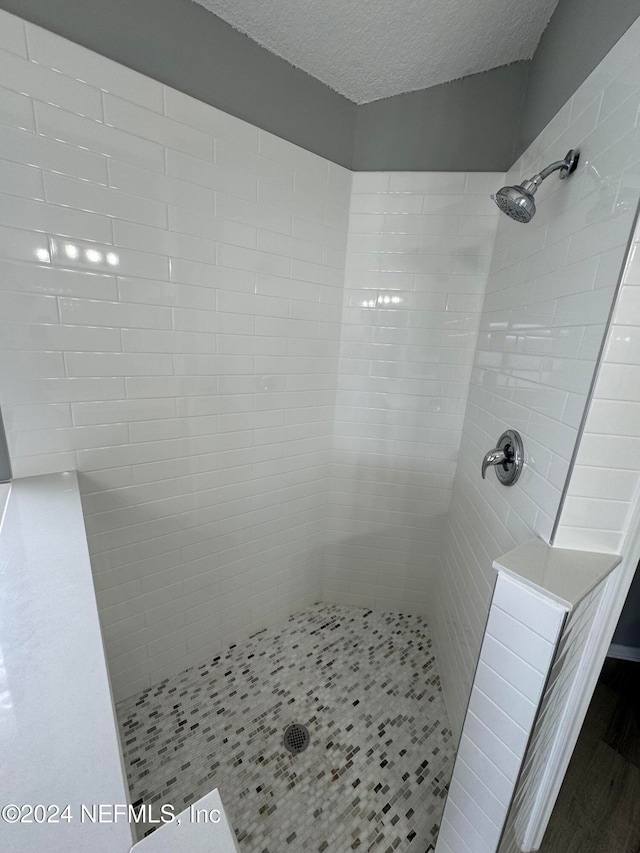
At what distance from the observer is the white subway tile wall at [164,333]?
1020mm

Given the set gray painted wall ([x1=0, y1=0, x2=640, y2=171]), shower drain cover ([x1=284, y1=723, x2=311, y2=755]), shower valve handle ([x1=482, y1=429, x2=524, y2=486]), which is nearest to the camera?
gray painted wall ([x1=0, y1=0, x2=640, y2=171])

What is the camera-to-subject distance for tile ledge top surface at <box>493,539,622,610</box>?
0.76 meters

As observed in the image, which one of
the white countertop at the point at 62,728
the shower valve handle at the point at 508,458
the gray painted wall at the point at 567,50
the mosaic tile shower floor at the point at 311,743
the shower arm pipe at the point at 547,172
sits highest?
the gray painted wall at the point at 567,50

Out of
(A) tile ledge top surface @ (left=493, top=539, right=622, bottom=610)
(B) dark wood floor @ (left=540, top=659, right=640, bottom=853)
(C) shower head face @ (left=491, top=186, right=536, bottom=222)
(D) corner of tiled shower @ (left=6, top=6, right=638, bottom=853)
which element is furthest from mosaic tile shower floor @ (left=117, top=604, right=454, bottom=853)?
(C) shower head face @ (left=491, top=186, right=536, bottom=222)

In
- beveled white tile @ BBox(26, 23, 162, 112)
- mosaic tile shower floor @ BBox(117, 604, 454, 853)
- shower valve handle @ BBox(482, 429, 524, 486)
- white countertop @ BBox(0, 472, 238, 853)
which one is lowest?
mosaic tile shower floor @ BBox(117, 604, 454, 853)

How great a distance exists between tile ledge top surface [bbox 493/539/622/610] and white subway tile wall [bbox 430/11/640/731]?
4cm

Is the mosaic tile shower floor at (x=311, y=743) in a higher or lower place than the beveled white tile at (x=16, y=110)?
lower

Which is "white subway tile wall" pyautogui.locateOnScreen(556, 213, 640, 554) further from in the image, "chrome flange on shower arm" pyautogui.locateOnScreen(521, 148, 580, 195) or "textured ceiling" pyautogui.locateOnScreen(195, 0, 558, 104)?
"textured ceiling" pyautogui.locateOnScreen(195, 0, 558, 104)

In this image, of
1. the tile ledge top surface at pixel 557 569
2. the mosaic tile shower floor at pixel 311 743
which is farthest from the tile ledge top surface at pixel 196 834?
the mosaic tile shower floor at pixel 311 743

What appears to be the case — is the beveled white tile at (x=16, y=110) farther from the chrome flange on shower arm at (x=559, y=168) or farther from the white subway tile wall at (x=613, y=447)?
the white subway tile wall at (x=613, y=447)

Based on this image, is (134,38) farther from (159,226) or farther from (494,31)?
(494,31)

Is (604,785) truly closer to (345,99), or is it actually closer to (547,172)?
(547,172)

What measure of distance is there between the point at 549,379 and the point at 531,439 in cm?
18

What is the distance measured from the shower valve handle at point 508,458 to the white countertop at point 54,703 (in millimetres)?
1096
